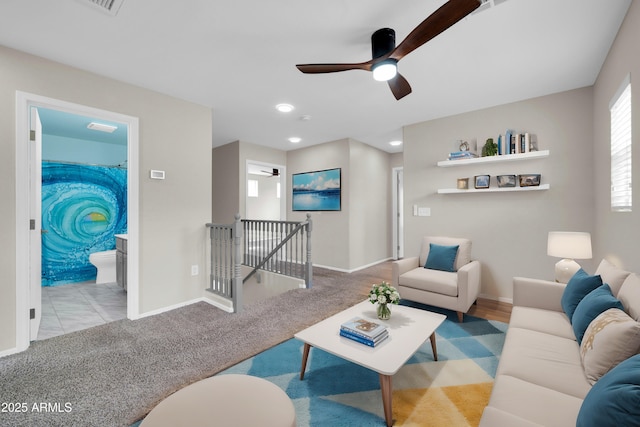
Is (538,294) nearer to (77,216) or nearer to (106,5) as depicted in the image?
(106,5)

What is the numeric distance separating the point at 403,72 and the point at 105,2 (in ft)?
7.90

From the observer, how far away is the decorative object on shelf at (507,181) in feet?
11.0

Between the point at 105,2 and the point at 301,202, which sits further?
the point at 301,202

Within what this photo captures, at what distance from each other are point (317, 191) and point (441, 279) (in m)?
3.13

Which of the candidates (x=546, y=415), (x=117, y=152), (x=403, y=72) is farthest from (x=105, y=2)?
(x=117, y=152)

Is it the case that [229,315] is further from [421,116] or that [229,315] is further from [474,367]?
[421,116]

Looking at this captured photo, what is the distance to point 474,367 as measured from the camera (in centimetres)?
205

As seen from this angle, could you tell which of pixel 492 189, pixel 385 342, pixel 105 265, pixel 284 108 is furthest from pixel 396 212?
pixel 105 265

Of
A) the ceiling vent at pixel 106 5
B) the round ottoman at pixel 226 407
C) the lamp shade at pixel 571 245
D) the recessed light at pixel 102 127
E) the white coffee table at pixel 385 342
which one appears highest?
the ceiling vent at pixel 106 5

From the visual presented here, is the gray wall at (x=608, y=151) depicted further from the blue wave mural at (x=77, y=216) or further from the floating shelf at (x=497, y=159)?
the blue wave mural at (x=77, y=216)

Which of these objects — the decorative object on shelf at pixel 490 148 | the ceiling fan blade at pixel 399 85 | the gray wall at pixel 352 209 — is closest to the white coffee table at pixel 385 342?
the ceiling fan blade at pixel 399 85

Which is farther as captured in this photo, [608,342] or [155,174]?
[155,174]

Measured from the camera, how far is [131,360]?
2.16 m

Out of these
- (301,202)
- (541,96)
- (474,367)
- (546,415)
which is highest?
(541,96)
